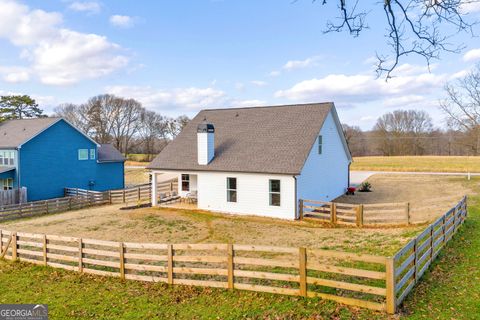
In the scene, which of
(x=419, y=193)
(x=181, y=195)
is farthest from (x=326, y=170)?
(x=181, y=195)

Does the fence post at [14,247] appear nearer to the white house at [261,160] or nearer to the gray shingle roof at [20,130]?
the white house at [261,160]

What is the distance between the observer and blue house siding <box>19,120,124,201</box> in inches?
1132

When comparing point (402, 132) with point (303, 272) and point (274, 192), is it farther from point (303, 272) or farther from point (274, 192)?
point (303, 272)

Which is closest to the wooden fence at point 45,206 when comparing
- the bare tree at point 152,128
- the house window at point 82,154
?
Result: the house window at point 82,154

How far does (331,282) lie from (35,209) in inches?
876

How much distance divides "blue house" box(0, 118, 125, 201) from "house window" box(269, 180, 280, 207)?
2051cm

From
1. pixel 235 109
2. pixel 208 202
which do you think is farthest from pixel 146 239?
pixel 235 109

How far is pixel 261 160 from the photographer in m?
20.3

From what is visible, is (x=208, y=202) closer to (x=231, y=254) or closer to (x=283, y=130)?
(x=283, y=130)

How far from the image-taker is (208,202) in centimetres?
2145

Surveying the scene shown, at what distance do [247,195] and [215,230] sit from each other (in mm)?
4154

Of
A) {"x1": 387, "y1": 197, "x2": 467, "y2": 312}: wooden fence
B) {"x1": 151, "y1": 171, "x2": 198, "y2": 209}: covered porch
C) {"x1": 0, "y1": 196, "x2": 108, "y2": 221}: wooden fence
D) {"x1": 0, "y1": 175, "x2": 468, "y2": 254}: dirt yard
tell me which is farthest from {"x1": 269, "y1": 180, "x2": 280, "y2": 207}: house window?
{"x1": 0, "y1": 196, "x2": 108, "y2": 221}: wooden fence

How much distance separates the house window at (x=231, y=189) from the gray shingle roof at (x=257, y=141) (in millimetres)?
770

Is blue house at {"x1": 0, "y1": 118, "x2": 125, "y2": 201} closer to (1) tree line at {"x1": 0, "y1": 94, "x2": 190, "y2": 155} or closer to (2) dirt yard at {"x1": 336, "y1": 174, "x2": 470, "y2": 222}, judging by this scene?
(2) dirt yard at {"x1": 336, "y1": 174, "x2": 470, "y2": 222}
